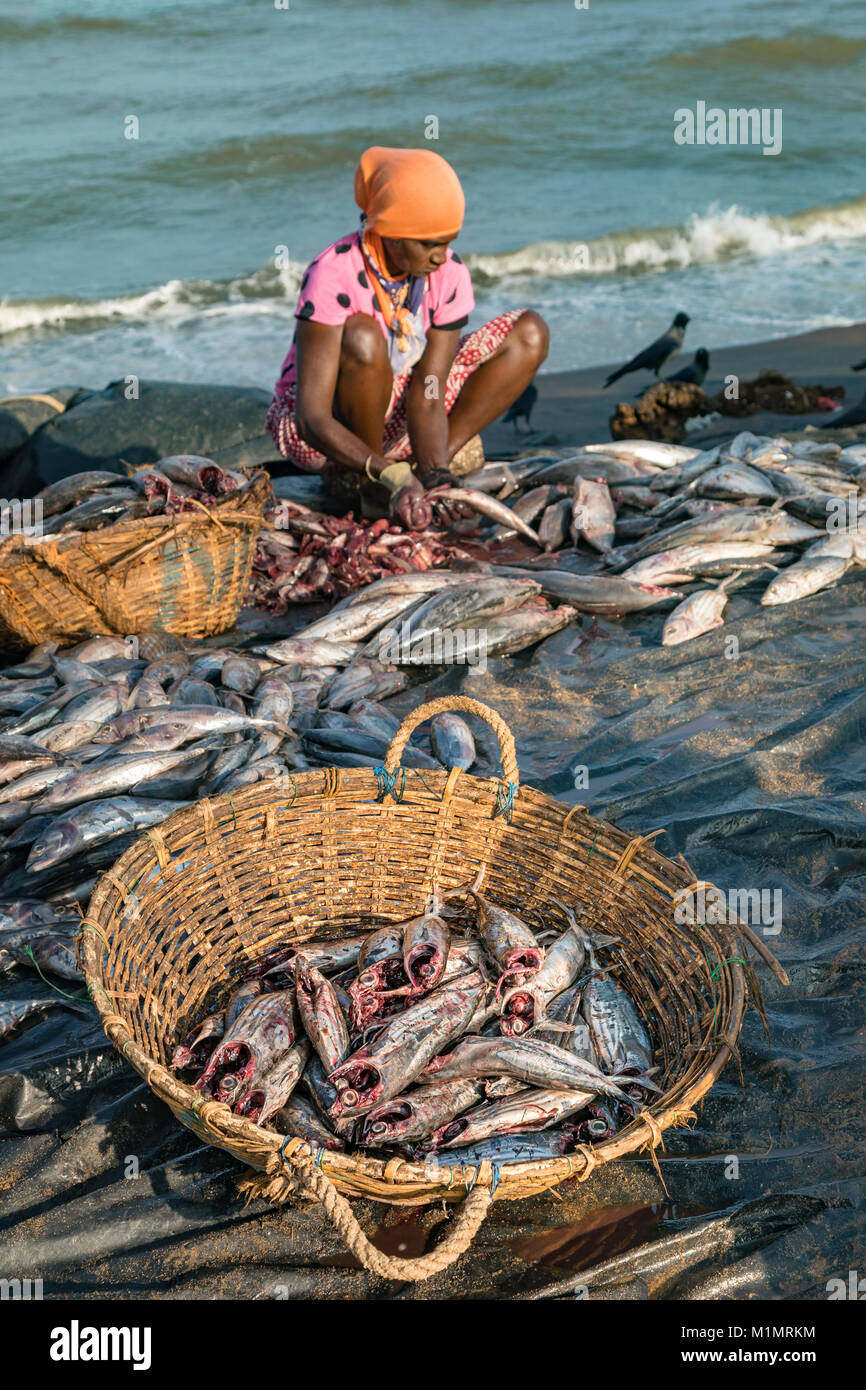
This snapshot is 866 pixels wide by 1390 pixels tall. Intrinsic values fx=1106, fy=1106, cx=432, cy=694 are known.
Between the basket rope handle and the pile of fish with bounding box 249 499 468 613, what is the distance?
3379 millimetres

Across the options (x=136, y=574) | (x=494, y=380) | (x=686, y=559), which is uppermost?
(x=494, y=380)

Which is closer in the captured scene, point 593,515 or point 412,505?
point 412,505

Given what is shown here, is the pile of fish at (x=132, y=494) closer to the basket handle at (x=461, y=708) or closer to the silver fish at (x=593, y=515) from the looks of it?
the silver fish at (x=593, y=515)

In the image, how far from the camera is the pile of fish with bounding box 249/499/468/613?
16.3 ft

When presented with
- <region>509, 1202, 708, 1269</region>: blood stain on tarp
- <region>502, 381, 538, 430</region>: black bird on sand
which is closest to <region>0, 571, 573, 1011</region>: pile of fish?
<region>509, 1202, 708, 1269</region>: blood stain on tarp

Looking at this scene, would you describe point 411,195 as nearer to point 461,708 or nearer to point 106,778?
point 106,778

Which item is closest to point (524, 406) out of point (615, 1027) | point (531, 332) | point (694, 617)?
point (531, 332)

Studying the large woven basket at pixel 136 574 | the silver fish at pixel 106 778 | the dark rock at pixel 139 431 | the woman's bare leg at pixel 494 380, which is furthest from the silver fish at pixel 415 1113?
the dark rock at pixel 139 431

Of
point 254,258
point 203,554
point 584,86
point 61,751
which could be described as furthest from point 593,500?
point 584,86

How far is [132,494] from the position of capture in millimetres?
4535

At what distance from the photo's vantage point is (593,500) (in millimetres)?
5277

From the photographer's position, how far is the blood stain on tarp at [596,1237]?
80.5 inches

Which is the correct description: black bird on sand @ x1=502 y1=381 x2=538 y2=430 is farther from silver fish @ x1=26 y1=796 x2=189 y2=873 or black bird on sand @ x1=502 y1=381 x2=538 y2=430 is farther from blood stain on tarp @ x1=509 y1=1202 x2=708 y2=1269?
blood stain on tarp @ x1=509 y1=1202 x2=708 y2=1269

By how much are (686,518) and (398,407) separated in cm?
165
